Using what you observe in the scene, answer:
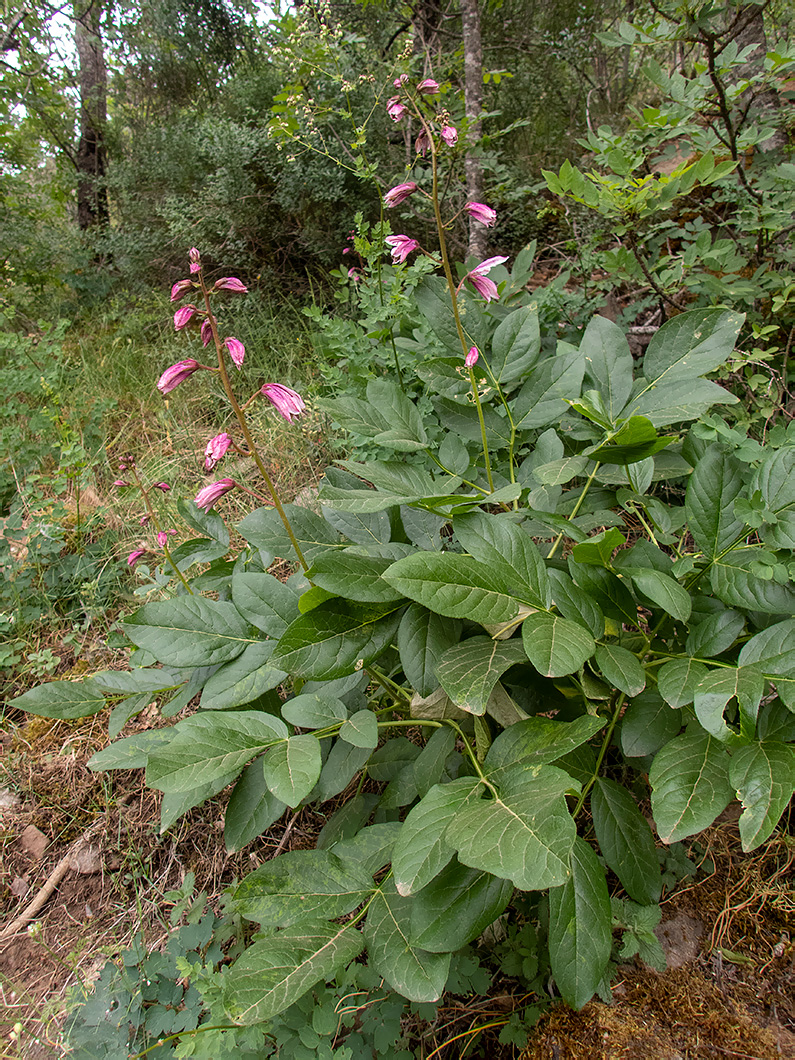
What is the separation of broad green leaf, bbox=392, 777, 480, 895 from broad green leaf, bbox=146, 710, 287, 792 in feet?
0.88

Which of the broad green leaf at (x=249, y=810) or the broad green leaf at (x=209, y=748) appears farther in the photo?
the broad green leaf at (x=249, y=810)

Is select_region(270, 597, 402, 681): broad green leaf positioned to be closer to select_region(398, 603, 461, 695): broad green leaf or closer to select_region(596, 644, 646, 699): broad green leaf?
select_region(398, 603, 461, 695): broad green leaf

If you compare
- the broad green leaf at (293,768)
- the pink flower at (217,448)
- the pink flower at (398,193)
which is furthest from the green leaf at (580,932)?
the pink flower at (398,193)

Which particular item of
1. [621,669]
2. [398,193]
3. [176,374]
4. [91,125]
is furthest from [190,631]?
[91,125]

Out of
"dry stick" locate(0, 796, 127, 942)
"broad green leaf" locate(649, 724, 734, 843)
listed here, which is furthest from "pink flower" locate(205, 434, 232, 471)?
"dry stick" locate(0, 796, 127, 942)

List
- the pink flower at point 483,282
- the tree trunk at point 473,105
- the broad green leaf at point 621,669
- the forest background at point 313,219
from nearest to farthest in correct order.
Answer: the broad green leaf at point 621,669 → the pink flower at point 483,282 → the forest background at point 313,219 → the tree trunk at point 473,105

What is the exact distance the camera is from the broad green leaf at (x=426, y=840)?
2.82 ft

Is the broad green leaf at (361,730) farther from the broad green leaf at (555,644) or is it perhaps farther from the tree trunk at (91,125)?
the tree trunk at (91,125)

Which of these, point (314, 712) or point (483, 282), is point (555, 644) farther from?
point (483, 282)

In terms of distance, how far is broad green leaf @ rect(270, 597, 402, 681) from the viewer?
1057mm

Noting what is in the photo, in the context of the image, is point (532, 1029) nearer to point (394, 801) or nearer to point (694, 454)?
point (394, 801)

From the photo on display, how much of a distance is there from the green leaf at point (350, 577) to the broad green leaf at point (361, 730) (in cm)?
20

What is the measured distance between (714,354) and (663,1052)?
Result: 1311mm

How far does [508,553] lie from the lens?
1.07 meters
